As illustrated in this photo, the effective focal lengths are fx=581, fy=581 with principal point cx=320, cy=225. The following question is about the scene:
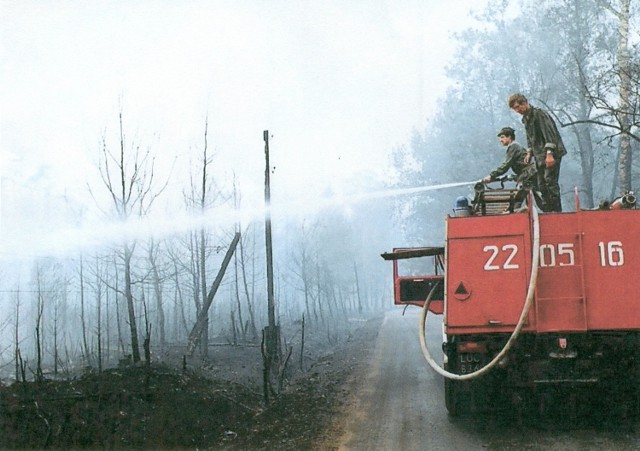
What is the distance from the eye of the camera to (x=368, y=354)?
1952cm

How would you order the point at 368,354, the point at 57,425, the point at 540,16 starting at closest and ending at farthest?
the point at 57,425 → the point at 368,354 → the point at 540,16

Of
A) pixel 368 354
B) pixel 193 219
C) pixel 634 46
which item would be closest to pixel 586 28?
pixel 634 46

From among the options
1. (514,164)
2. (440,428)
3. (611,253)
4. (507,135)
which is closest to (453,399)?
(440,428)

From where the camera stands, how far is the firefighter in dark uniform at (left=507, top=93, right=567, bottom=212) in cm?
853

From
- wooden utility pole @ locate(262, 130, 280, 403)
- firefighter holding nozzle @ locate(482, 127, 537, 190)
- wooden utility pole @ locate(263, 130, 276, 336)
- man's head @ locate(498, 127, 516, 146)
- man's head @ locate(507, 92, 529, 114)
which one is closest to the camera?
man's head @ locate(507, 92, 529, 114)

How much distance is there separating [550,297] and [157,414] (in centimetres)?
634

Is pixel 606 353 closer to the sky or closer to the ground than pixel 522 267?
closer to the ground

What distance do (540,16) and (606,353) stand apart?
20.3 m

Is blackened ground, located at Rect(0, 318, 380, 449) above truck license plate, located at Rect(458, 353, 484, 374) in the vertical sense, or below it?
below

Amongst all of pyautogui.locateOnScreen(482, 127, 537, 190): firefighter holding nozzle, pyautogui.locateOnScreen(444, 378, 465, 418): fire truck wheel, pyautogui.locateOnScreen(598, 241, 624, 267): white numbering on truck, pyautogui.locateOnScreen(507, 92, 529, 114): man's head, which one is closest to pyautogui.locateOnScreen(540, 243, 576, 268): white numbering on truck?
pyautogui.locateOnScreen(598, 241, 624, 267): white numbering on truck

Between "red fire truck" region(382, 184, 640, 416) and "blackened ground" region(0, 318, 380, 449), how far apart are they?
291cm

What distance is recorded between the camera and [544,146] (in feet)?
28.2

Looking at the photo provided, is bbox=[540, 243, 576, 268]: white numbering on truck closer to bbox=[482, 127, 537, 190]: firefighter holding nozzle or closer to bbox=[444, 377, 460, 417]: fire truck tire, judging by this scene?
bbox=[482, 127, 537, 190]: firefighter holding nozzle

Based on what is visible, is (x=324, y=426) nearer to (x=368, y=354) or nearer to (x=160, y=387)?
(x=160, y=387)
